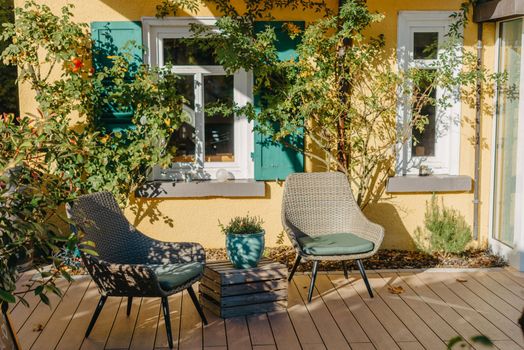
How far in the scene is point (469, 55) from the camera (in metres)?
6.55

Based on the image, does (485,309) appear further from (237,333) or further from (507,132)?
(507,132)

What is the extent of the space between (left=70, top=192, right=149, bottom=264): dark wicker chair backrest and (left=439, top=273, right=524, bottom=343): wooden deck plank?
7.94 ft

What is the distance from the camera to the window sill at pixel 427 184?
22.3 feet

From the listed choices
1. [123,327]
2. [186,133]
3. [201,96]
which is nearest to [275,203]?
[186,133]

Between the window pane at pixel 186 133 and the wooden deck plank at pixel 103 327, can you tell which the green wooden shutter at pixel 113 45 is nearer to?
the window pane at pixel 186 133

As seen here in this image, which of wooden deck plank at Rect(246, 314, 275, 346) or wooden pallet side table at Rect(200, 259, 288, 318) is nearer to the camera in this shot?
wooden deck plank at Rect(246, 314, 275, 346)

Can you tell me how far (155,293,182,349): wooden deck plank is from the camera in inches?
184

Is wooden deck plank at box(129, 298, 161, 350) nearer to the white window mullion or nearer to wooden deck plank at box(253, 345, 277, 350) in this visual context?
wooden deck plank at box(253, 345, 277, 350)

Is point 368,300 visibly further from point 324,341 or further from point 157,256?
point 157,256

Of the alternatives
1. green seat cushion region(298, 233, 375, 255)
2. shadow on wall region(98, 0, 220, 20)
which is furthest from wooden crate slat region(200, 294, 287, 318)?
shadow on wall region(98, 0, 220, 20)

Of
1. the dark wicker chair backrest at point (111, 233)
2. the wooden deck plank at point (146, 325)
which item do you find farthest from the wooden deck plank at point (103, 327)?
the dark wicker chair backrest at point (111, 233)

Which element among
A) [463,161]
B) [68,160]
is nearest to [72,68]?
[68,160]

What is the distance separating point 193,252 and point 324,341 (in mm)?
1097

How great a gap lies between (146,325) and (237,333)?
0.66 metres
